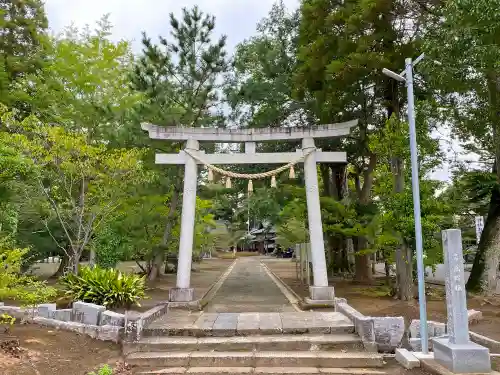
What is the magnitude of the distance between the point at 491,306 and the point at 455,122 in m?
5.90

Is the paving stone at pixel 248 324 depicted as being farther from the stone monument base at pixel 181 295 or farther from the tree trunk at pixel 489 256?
the tree trunk at pixel 489 256

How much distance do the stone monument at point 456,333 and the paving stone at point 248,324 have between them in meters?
3.26

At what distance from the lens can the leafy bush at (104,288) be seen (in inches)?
392

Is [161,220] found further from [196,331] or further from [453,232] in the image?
[453,232]

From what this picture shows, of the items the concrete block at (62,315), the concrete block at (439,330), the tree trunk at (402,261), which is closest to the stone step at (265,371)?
the concrete block at (439,330)

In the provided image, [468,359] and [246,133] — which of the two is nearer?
[468,359]

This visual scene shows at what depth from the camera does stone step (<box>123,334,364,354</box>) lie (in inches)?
292

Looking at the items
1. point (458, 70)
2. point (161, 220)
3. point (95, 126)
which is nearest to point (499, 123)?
point (458, 70)

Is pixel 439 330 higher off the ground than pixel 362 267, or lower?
lower

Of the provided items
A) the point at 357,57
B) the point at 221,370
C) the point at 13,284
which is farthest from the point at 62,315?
the point at 357,57

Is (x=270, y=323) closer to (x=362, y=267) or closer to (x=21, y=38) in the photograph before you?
(x=362, y=267)

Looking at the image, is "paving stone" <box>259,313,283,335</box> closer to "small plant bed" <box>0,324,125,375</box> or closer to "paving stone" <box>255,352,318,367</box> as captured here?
"paving stone" <box>255,352,318,367</box>

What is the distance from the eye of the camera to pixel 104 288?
10.1m

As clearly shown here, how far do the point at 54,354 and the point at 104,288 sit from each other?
10.2ft
